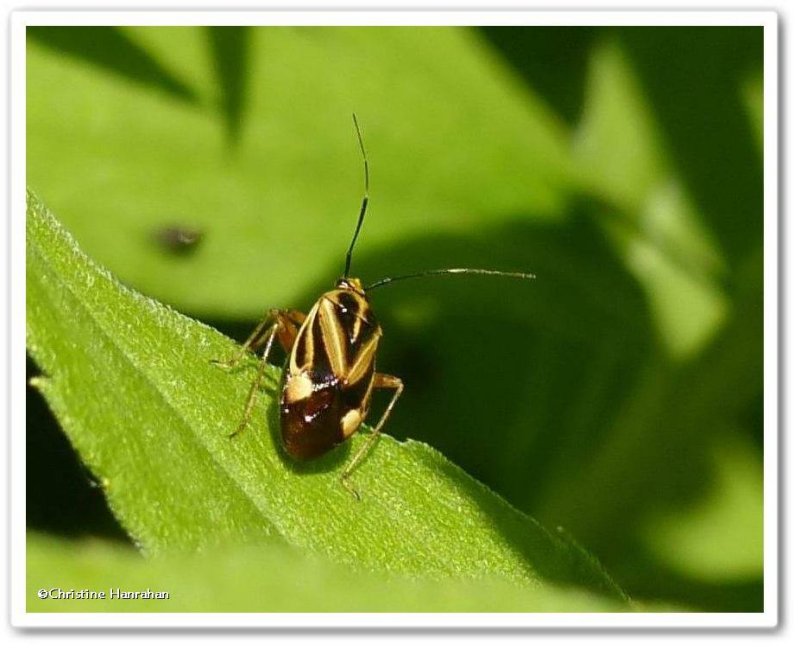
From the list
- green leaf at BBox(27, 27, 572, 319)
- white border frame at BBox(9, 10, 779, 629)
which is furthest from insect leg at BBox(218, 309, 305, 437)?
green leaf at BBox(27, 27, 572, 319)

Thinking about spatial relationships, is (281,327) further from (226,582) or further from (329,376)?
(226,582)

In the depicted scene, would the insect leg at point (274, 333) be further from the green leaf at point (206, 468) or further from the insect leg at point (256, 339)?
the green leaf at point (206, 468)

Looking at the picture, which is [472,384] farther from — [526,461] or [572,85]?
[572,85]

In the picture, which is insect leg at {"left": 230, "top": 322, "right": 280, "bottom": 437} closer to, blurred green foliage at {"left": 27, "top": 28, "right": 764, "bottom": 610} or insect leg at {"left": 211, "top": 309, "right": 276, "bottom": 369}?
insect leg at {"left": 211, "top": 309, "right": 276, "bottom": 369}

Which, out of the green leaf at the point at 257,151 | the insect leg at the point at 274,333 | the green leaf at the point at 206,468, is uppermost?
the green leaf at the point at 257,151

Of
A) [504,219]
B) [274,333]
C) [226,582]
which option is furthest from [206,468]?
[504,219]
